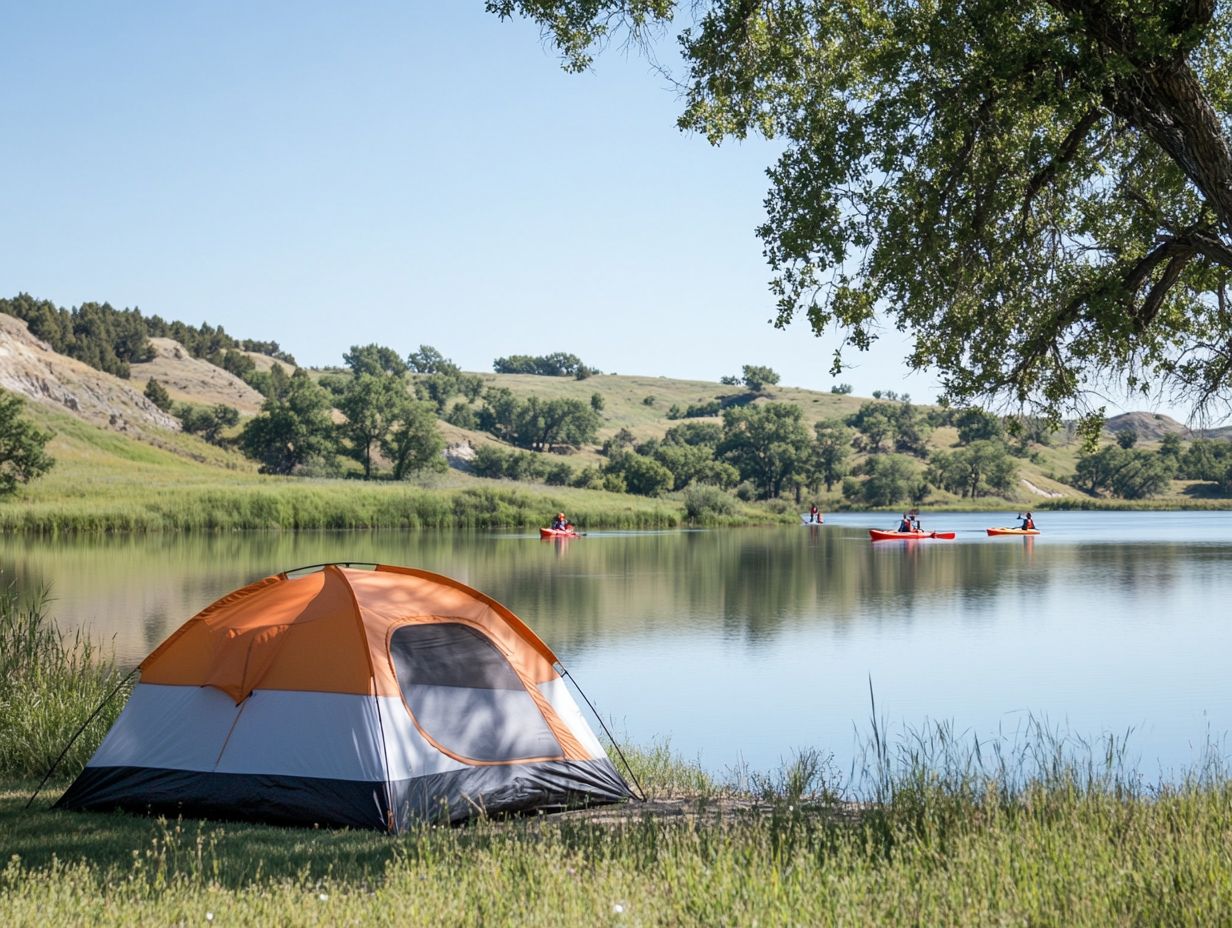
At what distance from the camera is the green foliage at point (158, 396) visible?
8531 cm

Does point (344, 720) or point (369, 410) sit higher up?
point (369, 410)

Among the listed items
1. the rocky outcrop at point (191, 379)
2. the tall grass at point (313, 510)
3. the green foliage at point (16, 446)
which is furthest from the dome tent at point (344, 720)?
the rocky outcrop at point (191, 379)

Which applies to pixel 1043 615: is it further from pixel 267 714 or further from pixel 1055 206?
pixel 267 714

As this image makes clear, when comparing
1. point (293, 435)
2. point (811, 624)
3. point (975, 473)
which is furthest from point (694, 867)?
point (975, 473)

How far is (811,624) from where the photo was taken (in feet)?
70.8

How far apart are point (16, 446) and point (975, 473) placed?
3065 inches

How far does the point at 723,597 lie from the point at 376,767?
1890 cm

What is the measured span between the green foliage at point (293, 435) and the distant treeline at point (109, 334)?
2068cm

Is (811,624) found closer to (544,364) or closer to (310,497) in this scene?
(310,497)

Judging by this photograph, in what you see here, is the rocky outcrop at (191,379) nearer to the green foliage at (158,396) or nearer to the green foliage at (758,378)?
the green foliage at (158,396)

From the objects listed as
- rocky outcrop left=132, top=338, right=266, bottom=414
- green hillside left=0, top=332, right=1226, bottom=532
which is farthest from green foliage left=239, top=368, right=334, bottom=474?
rocky outcrop left=132, top=338, right=266, bottom=414

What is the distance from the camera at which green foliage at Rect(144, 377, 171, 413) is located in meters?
85.3

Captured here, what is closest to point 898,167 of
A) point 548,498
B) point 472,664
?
point 472,664

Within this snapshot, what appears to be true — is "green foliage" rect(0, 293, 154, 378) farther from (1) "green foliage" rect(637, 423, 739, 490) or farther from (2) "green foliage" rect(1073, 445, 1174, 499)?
(2) "green foliage" rect(1073, 445, 1174, 499)
